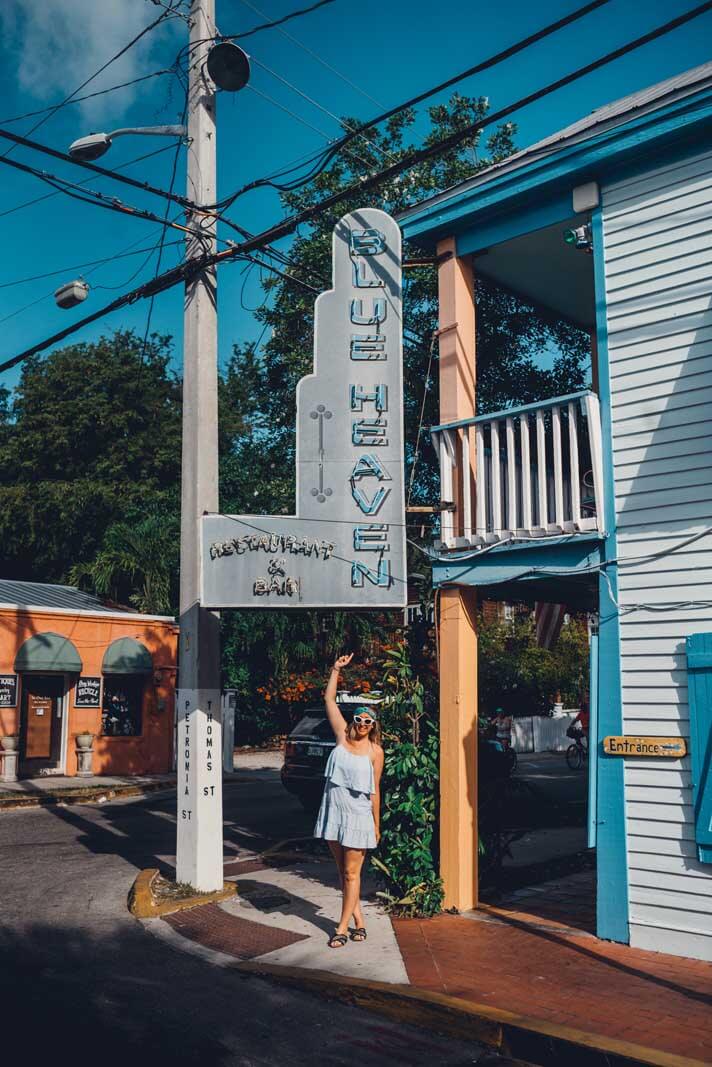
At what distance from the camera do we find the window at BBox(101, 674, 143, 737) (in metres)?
22.2

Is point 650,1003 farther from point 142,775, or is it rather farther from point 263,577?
point 142,775

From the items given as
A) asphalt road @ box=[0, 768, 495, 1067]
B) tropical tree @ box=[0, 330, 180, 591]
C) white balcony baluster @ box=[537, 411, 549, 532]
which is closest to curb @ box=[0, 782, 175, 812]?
asphalt road @ box=[0, 768, 495, 1067]

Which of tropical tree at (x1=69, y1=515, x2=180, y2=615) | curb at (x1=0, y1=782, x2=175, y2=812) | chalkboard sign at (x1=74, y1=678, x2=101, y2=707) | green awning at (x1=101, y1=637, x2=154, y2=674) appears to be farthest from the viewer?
tropical tree at (x1=69, y1=515, x2=180, y2=615)

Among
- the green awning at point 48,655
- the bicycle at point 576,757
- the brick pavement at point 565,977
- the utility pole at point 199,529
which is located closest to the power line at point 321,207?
the utility pole at point 199,529

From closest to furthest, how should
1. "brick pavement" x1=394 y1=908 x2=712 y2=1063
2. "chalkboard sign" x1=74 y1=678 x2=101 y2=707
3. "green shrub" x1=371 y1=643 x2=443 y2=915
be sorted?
"brick pavement" x1=394 y1=908 x2=712 y2=1063 < "green shrub" x1=371 y1=643 x2=443 y2=915 < "chalkboard sign" x1=74 y1=678 x2=101 y2=707

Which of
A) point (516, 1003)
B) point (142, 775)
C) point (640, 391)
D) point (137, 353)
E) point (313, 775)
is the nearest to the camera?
point (516, 1003)

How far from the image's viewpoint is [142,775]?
22.1 metres

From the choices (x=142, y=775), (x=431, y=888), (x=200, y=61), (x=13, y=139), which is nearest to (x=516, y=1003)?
(x=431, y=888)

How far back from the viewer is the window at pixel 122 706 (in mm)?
22219

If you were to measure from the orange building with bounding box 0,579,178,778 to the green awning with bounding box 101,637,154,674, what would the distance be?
0.02 m

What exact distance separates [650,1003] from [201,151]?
8.48 meters

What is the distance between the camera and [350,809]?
739cm

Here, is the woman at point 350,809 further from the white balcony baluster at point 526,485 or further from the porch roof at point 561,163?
the porch roof at point 561,163

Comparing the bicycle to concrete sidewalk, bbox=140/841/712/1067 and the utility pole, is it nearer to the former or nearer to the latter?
concrete sidewalk, bbox=140/841/712/1067
